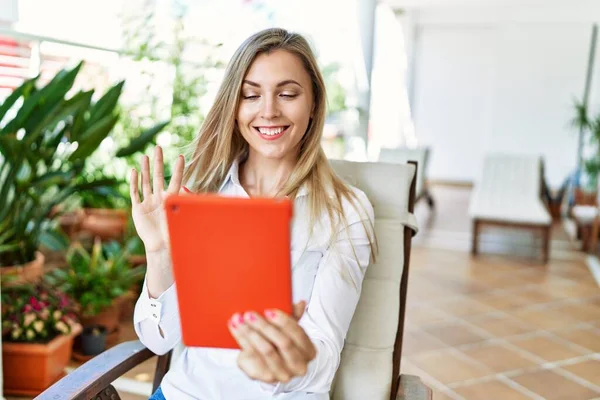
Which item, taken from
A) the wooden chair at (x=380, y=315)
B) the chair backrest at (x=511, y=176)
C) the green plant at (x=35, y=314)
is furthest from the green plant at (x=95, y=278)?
the chair backrest at (x=511, y=176)

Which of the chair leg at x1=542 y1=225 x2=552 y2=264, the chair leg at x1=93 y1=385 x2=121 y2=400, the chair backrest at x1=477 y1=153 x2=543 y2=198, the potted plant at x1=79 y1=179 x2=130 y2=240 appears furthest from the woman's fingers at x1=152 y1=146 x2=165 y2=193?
the chair backrest at x1=477 y1=153 x2=543 y2=198

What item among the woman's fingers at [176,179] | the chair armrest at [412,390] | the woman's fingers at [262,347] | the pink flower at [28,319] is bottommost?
the pink flower at [28,319]

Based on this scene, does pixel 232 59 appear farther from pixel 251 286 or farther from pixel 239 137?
pixel 251 286

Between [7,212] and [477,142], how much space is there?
822 centimetres

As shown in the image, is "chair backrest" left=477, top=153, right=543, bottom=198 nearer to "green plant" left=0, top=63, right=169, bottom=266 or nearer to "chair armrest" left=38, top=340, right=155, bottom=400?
"green plant" left=0, top=63, right=169, bottom=266

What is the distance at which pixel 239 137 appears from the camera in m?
1.50

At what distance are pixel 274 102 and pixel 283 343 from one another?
63 cm

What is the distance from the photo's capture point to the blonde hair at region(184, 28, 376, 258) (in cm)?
130

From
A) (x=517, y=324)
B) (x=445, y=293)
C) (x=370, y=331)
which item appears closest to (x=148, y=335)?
(x=370, y=331)

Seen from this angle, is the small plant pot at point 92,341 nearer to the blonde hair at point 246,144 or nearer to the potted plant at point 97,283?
the potted plant at point 97,283

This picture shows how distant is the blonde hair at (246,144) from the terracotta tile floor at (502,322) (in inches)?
62.6

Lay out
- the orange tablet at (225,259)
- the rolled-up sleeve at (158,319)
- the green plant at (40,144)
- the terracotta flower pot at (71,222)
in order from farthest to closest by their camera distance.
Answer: the terracotta flower pot at (71,222)
the green plant at (40,144)
the rolled-up sleeve at (158,319)
the orange tablet at (225,259)

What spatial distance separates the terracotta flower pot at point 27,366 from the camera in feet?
7.46

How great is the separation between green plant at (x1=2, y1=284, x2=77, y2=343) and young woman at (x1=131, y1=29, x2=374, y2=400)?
1187mm
